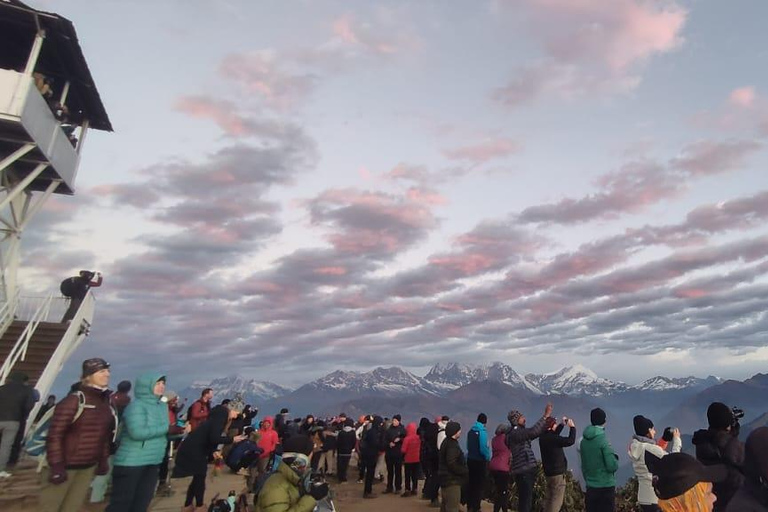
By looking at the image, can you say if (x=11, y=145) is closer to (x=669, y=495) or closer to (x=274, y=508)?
(x=274, y=508)

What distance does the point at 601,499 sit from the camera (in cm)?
729

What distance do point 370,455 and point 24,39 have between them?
1994 centimetres

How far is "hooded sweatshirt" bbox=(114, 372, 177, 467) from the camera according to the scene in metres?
5.58

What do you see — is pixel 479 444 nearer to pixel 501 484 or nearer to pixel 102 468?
pixel 501 484

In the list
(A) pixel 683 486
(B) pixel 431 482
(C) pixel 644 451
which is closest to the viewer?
(A) pixel 683 486

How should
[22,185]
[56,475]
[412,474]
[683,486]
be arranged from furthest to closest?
[22,185] < [412,474] < [56,475] < [683,486]

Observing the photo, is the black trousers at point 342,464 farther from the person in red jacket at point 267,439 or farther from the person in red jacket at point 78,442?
the person in red jacket at point 78,442

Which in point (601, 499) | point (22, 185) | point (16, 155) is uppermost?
point (16, 155)

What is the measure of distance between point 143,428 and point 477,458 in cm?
632

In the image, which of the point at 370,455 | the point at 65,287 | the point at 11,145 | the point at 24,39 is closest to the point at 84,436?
the point at 370,455

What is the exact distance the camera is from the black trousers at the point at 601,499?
7.25 meters

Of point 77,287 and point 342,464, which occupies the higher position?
point 77,287

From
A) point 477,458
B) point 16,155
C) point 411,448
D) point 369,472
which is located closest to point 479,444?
point 477,458

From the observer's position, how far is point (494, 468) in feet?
29.9
